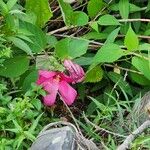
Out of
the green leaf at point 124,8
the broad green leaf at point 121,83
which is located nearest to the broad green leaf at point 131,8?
the green leaf at point 124,8

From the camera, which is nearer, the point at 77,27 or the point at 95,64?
the point at 95,64

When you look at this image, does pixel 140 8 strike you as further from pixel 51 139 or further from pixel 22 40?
pixel 51 139

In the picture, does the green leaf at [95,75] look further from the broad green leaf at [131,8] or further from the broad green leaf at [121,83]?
the broad green leaf at [131,8]

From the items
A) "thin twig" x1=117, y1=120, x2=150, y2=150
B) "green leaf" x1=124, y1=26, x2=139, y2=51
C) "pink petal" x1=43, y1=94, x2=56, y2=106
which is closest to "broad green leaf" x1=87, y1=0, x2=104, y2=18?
"green leaf" x1=124, y1=26, x2=139, y2=51

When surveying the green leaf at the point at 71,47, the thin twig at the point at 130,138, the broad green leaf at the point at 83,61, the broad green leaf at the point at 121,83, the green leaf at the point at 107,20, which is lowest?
the broad green leaf at the point at 121,83

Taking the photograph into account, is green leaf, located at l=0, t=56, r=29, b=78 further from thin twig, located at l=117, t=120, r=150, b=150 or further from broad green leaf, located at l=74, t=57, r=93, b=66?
thin twig, located at l=117, t=120, r=150, b=150

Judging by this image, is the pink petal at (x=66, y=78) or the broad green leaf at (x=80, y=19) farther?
the broad green leaf at (x=80, y=19)

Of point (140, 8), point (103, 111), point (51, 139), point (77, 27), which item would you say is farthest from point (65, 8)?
point (51, 139)
